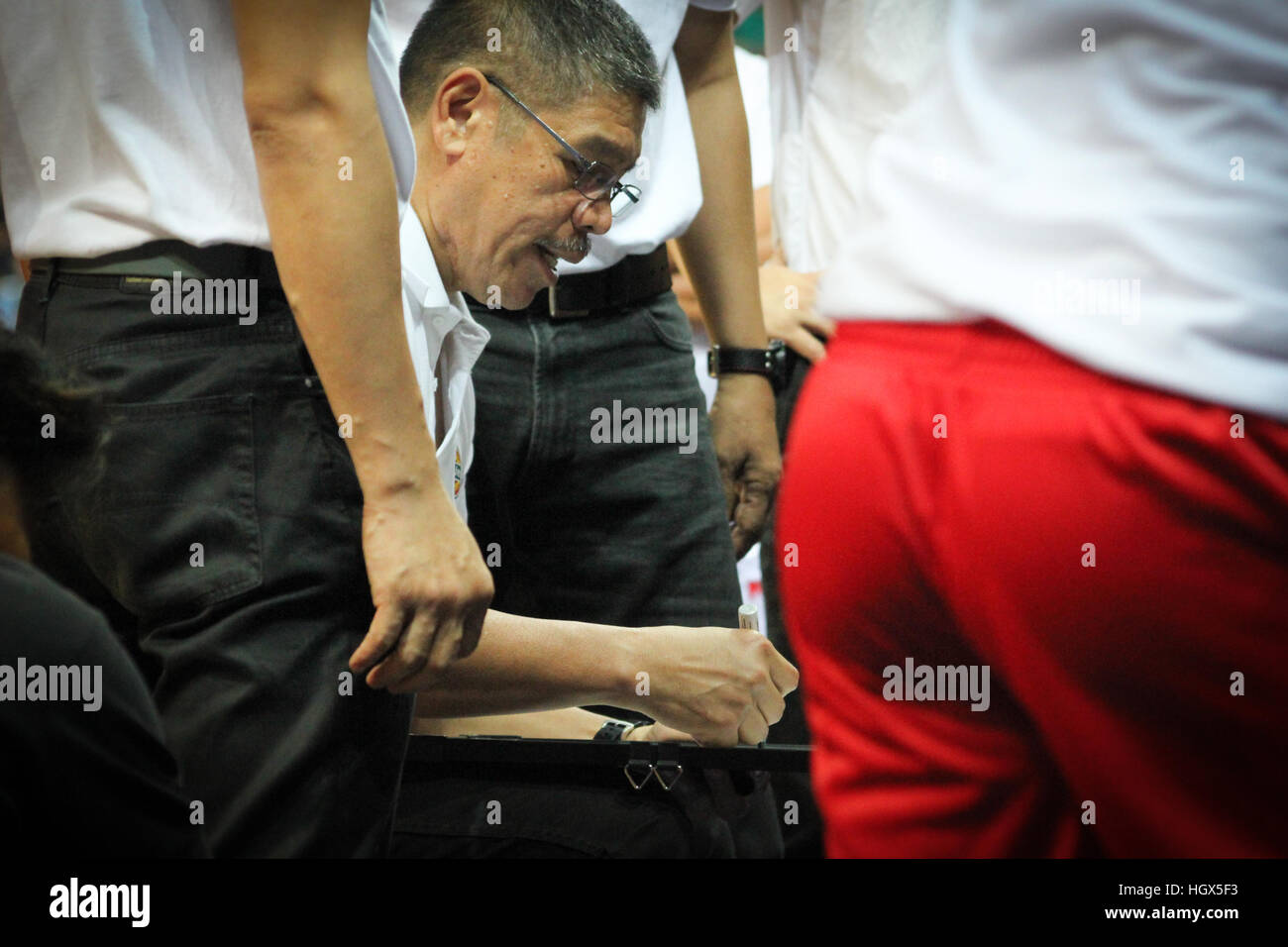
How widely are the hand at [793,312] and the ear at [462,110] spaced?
465 mm

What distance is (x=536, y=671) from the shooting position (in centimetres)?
119

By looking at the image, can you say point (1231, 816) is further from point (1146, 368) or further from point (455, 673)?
point (455, 673)

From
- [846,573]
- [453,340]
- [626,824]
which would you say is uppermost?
[453,340]

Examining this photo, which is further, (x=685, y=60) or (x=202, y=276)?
(x=685, y=60)

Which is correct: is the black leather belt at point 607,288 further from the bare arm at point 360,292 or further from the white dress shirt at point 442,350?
the bare arm at point 360,292

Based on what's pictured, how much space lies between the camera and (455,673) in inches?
44.7

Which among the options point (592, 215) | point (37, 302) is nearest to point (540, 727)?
point (592, 215)

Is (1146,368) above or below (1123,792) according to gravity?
above

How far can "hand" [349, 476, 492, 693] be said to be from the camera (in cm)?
96

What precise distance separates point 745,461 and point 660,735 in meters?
0.34

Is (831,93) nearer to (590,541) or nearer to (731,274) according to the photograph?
(731,274)

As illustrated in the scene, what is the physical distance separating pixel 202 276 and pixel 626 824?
22.8 inches

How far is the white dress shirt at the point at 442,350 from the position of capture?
43.4 inches


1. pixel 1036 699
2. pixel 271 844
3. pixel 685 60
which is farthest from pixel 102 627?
pixel 685 60
